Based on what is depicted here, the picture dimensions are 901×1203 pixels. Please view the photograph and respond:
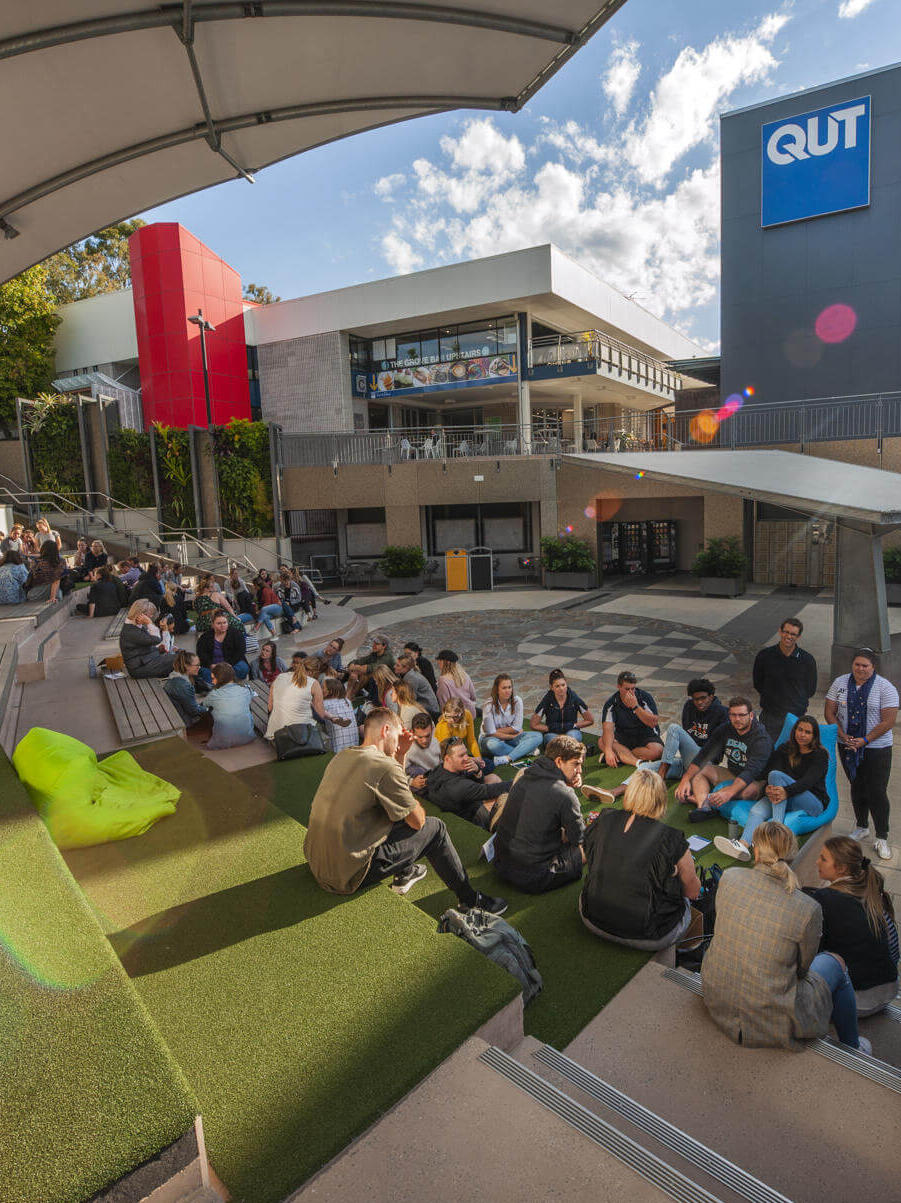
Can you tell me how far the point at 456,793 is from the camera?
20.5ft

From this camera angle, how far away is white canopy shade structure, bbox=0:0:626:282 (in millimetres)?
2965

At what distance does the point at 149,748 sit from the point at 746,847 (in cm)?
552

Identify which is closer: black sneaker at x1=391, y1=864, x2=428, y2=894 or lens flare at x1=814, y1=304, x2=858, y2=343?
black sneaker at x1=391, y1=864, x2=428, y2=894

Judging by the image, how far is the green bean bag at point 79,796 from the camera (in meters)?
4.83

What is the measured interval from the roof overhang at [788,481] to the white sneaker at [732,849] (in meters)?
5.00

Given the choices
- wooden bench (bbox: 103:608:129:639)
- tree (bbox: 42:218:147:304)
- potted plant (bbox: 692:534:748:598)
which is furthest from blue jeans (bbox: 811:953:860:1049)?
Answer: tree (bbox: 42:218:147:304)

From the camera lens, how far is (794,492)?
9.48m

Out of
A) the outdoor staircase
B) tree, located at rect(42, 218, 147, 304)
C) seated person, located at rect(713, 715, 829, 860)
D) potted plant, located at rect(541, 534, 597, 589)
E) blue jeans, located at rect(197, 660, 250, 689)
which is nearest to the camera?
the outdoor staircase

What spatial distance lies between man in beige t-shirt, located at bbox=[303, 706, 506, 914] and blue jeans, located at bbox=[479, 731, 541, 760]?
10.2 feet

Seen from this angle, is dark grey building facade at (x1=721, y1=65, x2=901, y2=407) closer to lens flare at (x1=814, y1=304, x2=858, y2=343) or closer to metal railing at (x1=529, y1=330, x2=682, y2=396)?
lens flare at (x1=814, y1=304, x2=858, y2=343)

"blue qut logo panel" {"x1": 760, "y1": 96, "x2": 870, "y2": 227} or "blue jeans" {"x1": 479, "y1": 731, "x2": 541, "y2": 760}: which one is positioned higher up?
"blue qut logo panel" {"x1": 760, "y1": 96, "x2": 870, "y2": 227}

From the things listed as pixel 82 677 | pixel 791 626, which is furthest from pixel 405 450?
pixel 791 626

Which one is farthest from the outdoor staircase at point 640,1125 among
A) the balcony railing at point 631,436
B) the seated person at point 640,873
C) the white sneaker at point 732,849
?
the balcony railing at point 631,436

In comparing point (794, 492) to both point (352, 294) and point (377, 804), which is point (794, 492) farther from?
point (352, 294)
